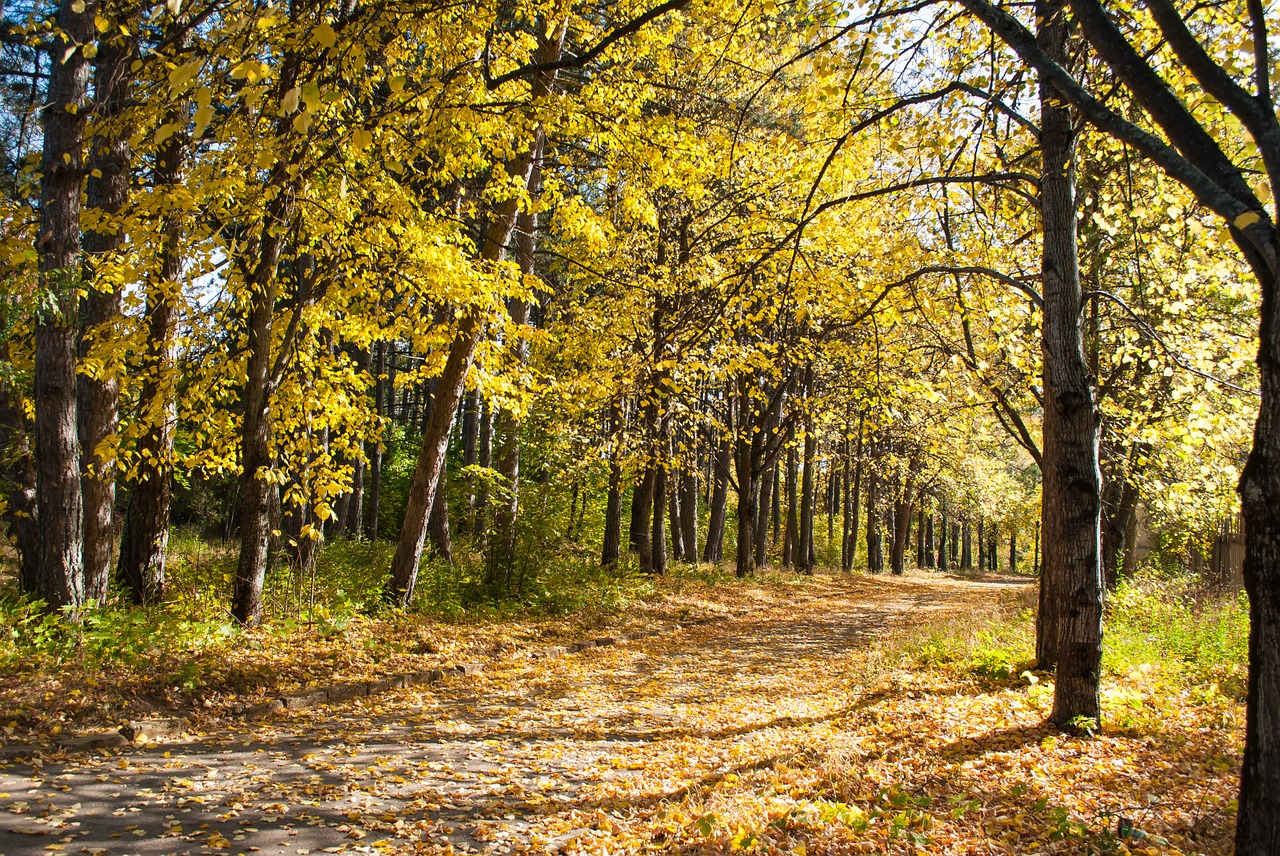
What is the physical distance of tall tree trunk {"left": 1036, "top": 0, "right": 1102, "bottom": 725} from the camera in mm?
6113

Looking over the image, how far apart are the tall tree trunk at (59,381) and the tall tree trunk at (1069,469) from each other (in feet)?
29.1

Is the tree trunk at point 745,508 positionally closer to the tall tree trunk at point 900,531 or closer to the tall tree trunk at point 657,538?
the tall tree trunk at point 657,538

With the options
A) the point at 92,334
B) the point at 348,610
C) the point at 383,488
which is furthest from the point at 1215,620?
the point at 383,488

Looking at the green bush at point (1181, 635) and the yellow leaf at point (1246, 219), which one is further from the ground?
the yellow leaf at point (1246, 219)

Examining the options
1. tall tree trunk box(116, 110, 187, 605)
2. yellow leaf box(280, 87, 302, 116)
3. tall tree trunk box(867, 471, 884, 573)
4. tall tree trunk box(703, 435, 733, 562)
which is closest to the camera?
yellow leaf box(280, 87, 302, 116)

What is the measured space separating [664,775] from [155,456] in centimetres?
658

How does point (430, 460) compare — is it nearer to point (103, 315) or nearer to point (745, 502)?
point (103, 315)

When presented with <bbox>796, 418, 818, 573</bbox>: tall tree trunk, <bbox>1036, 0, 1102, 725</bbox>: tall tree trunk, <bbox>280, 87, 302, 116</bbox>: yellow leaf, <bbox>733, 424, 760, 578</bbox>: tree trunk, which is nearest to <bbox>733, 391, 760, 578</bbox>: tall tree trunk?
<bbox>733, 424, 760, 578</bbox>: tree trunk

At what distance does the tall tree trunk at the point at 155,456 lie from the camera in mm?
8289

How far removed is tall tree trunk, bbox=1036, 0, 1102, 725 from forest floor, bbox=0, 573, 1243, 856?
50 centimetres

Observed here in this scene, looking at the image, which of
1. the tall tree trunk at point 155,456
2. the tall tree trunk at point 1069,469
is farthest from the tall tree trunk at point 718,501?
the tall tree trunk at point 1069,469

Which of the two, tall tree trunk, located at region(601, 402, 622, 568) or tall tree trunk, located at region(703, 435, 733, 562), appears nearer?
tall tree trunk, located at region(601, 402, 622, 568)

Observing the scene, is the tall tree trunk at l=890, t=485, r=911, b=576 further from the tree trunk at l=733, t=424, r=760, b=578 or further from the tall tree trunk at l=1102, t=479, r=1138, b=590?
the tall tree trunk at l=1102, t=479, r=1138, b=590

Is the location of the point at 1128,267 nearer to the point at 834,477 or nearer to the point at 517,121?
the point at 517,121
